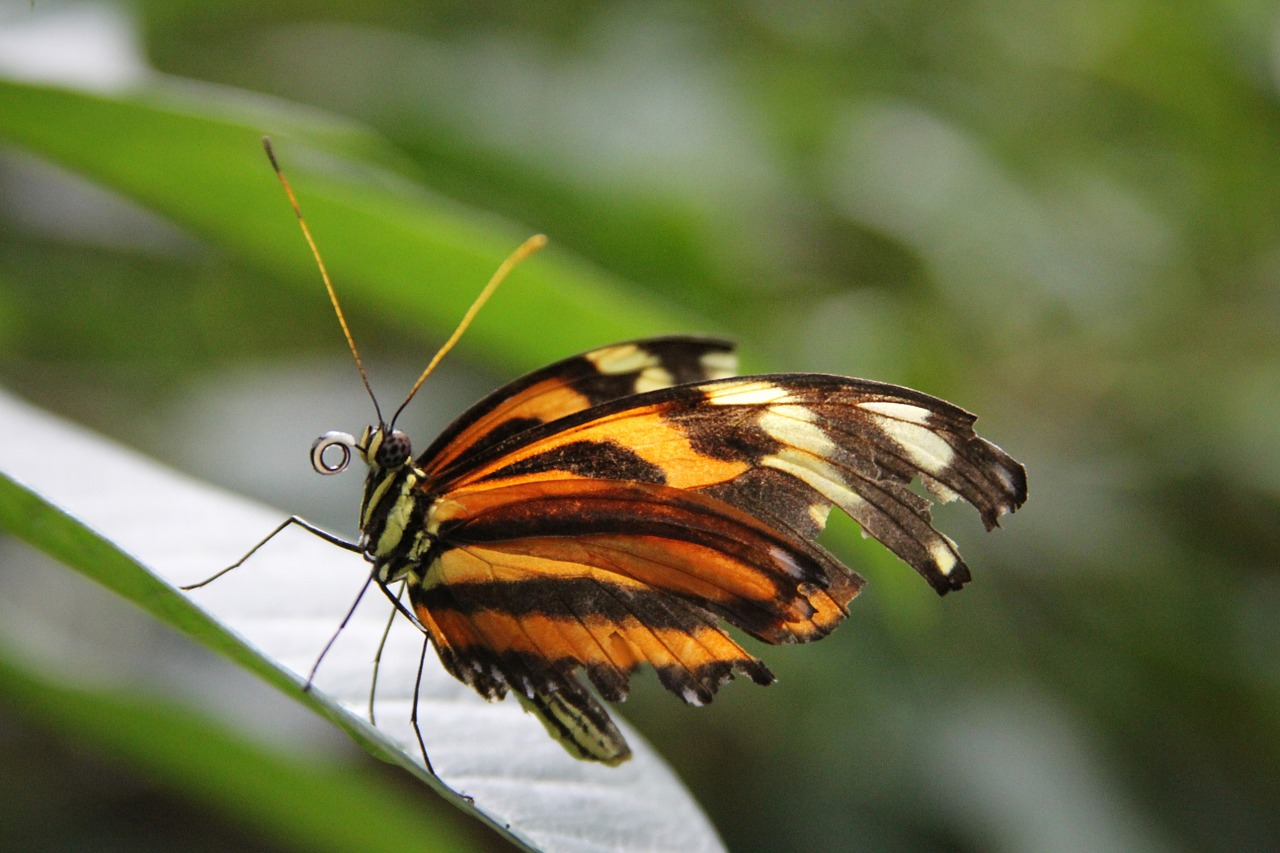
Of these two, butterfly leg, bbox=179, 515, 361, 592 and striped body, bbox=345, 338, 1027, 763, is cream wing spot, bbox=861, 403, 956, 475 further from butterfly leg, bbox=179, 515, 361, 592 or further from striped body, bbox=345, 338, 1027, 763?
butterfly leg, bbox=179, 515, 361, 592

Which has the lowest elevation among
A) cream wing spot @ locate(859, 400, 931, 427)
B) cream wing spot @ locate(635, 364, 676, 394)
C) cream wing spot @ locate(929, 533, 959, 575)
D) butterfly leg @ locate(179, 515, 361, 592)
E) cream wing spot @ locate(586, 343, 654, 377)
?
butterfly leg @ locate(179, 515, 361, 592)

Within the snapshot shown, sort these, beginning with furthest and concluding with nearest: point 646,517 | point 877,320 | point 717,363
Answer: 1. point 877,320
2. point 717,363
3. point 646,517

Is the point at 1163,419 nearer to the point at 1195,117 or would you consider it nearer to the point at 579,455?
the point at 1195,117

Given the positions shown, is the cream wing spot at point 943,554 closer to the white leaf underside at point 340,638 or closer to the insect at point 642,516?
the insect at point 642,516

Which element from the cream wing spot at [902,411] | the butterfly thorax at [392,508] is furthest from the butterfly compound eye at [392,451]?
the cream wing spot at [902,411]

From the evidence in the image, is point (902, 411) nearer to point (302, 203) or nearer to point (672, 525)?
point (672, 525)

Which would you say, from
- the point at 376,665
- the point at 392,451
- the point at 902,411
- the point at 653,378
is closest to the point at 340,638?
the point at 376,665

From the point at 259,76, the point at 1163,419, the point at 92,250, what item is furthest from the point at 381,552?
A: the point at 1163,419

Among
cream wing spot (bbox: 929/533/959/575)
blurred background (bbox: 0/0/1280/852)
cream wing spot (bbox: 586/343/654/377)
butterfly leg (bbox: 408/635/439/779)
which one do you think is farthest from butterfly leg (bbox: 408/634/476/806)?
blurred background (bbox: 0/0/1280/852)

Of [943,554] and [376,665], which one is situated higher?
[943,554]
